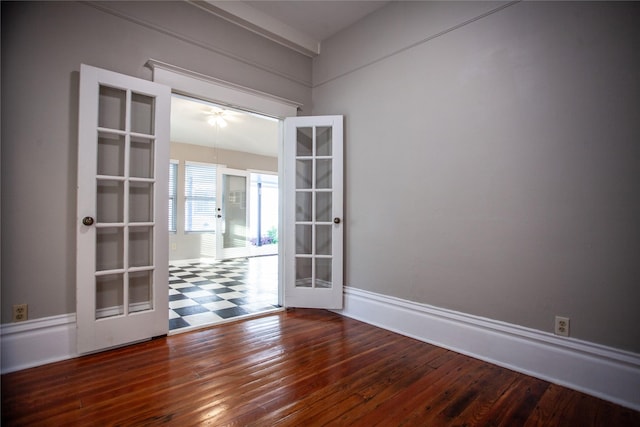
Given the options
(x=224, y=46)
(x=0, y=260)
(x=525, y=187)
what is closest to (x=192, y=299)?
(x=0, y=260)

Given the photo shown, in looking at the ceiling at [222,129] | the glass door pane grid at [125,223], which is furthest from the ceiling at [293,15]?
the ceiling at [222,129]

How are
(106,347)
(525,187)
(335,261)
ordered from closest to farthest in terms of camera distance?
(525,187) < (106,347) < (335,261)

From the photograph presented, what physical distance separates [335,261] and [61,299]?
2.22m

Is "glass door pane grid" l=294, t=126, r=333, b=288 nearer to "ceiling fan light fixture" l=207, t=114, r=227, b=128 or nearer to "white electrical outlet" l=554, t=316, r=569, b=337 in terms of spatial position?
"white electrical outlet" l=554, t=316, r=569, b=337

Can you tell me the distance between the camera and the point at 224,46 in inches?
116

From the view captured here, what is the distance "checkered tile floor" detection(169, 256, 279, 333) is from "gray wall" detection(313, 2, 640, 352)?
131 centimetres

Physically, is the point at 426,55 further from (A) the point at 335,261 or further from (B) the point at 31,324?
(B) the point at 31,324

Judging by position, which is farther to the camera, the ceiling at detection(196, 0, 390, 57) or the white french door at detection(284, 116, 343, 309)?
the white french door at detection(284, 116, 343, 309)

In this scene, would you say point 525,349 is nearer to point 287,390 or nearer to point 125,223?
point 287,390

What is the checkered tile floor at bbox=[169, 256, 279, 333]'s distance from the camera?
3092 mm

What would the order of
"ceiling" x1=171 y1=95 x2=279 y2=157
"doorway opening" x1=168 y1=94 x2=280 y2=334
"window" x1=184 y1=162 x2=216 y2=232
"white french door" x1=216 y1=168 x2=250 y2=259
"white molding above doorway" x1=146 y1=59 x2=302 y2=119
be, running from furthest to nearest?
"white french door" x1=216 y1=168 x2=250 y2=259
"window" x1=184 y1=162 x2=216 y2=232
"ceiling" x1=171 y1=95 x2=279 y2=157
"doorway opening" x1=168 y1=94 x2=280 y2=334
"white molding above doorway" x1=146 y1=59 x2=302 y2=119

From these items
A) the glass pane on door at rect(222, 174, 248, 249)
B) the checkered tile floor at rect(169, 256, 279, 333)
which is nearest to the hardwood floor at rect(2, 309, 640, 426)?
the checkered tile floor at rect(169, 256, 279, 333)

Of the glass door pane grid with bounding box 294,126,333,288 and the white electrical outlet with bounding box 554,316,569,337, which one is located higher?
the glass door pane grid with bounding box 294,126,333,288

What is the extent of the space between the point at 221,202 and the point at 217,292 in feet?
11.4
